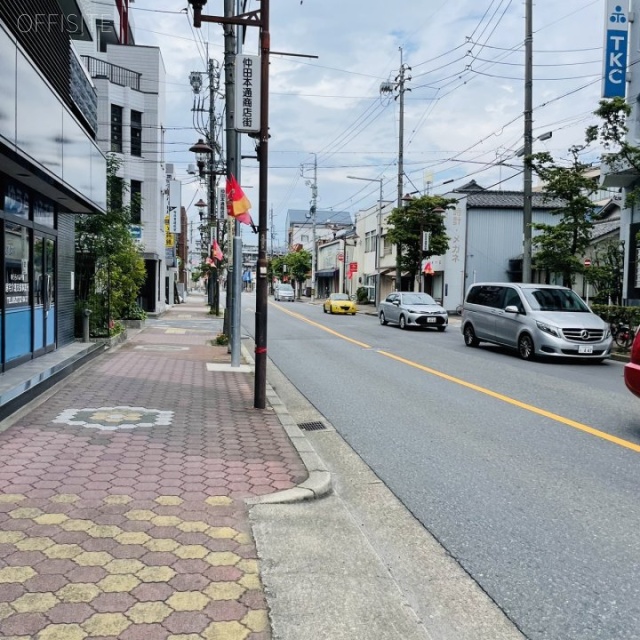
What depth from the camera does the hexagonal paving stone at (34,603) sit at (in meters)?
2.99

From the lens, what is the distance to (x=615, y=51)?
59.7 ft

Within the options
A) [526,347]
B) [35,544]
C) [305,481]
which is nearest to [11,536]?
[35,544]

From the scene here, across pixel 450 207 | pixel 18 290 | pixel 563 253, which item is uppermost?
pixel 450 207

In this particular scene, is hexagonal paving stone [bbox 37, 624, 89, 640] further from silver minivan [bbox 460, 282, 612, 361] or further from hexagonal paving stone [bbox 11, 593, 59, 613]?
silver minivan [bbox 460, 282, 612, 361]

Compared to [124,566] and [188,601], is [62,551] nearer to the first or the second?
[124,566]

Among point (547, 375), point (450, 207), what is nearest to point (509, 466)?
point (547, 375)

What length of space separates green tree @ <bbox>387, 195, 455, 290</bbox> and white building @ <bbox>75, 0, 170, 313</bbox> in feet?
41.7

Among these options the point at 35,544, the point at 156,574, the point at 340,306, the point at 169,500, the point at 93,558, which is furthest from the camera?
the point at 340,306

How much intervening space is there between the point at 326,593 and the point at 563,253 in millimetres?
17365

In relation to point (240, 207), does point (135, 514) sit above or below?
below

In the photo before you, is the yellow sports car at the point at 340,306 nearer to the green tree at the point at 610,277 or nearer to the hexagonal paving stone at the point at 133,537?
the green tree at the point at 610,277

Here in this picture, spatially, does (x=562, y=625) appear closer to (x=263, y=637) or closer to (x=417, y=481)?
(x=263, y=637)

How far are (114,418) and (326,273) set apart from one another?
207ft

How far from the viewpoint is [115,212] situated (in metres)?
15.6
